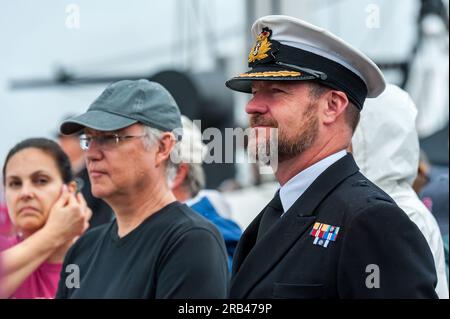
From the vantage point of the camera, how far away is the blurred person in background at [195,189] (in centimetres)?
420

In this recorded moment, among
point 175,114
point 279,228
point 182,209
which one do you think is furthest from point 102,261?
point 279,228

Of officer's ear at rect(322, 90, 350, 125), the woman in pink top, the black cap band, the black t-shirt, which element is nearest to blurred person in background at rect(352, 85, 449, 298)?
the black t-shirt

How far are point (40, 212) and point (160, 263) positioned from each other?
1.06 meters

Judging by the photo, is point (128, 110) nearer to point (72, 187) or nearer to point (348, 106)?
point (72, 187)

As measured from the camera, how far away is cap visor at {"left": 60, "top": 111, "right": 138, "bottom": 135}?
3.62 metres

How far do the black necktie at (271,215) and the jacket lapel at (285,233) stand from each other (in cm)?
9

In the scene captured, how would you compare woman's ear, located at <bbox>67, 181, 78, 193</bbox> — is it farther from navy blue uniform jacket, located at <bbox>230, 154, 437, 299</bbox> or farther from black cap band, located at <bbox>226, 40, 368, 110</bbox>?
navy blue uniform jacket, located at <bbox>230, 154, 437, 299</bbox>

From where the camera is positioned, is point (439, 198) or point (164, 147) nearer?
point (164, 147)

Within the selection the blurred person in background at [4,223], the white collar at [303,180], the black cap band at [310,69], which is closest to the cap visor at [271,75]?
the black cap band at [310,69]

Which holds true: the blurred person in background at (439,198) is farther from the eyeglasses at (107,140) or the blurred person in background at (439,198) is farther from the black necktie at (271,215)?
the black necktie at (271,215)

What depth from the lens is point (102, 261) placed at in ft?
11.8

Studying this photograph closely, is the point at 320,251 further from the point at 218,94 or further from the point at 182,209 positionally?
the point at 218,94

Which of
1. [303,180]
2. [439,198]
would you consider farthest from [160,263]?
[439,198]

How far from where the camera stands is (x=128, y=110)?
12.1ft
